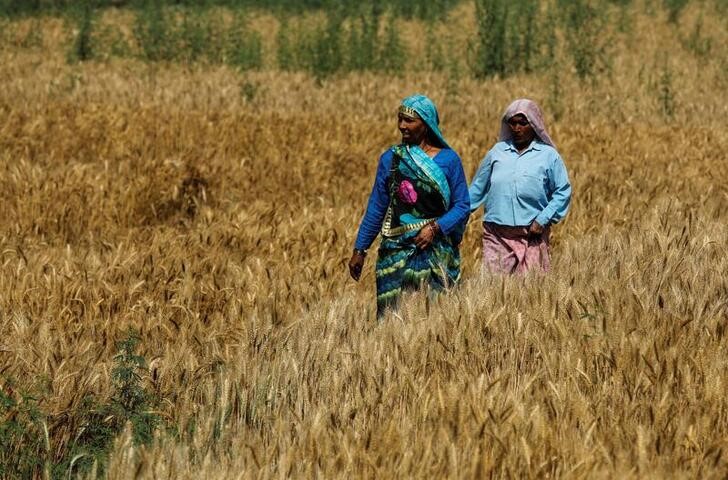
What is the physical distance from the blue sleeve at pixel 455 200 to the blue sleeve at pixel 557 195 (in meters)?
0.65

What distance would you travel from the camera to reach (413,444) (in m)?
2.67

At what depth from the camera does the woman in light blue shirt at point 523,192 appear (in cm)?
507

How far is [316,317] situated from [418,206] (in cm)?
74

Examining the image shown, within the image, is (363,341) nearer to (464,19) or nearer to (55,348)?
(55,348)

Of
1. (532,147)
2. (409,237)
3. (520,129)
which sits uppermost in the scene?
(520,129)

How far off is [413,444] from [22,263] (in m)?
3.24

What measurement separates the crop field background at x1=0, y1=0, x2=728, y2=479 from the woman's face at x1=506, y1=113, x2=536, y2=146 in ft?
2.42

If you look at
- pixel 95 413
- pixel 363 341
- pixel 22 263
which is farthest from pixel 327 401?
pixel 22 263

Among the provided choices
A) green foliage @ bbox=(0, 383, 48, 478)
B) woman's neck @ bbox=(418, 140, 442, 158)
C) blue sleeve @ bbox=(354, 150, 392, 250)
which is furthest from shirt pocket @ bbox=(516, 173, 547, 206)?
green foliage @ bbox=(0, 383, 48, 478)

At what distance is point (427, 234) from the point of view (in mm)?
4461

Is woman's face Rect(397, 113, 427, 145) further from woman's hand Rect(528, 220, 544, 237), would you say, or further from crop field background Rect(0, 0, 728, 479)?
woman's hand Rect(528, 220, 544, 237)

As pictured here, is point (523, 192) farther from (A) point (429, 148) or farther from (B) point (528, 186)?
(A) point (429, 148)

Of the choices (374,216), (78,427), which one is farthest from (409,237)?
(78,427)

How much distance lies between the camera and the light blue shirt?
5.11 meters
